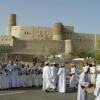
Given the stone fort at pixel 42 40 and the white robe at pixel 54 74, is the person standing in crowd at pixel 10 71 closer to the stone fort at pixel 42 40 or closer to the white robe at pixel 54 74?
the white robe at pixel 54 74

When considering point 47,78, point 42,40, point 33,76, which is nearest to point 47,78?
point 47,78

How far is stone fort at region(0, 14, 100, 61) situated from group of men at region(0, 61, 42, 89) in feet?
259

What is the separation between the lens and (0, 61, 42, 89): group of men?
715 inches

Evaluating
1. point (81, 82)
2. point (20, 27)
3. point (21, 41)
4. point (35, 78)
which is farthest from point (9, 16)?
point (81, 82)

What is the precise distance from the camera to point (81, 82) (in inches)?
431

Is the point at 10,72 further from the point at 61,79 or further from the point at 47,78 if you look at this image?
the point at 61,79

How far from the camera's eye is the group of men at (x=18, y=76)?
1816 centimetres

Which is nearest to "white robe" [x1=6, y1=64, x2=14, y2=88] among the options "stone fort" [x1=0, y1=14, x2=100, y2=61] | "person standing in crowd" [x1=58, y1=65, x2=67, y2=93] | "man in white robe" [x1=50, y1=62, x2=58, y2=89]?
"man in white robe" [x1=50, y1=62, x2=58, y2=89]

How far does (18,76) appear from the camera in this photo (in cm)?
1906

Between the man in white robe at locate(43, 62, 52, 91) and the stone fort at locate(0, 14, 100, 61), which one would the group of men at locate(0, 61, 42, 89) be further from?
the stone fort at locate(0, 14, 100, 61)

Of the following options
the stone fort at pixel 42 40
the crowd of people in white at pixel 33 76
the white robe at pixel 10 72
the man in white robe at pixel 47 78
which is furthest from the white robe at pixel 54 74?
the stone fort at pixel 42 40

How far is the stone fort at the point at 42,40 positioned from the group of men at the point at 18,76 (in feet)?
259

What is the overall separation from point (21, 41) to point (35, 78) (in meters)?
86.3

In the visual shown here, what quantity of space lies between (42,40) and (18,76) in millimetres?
89393
